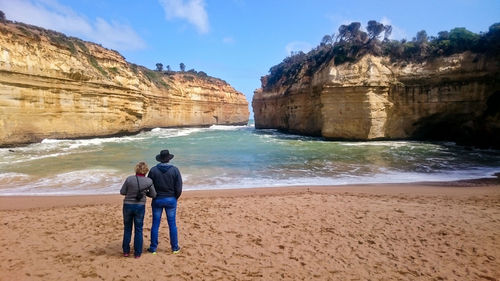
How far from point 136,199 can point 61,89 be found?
888 inches

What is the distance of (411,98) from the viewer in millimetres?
21766

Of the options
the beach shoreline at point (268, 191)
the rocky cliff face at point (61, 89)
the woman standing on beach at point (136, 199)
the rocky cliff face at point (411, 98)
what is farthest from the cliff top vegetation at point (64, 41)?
the rocky cliff face at point (411, 98)

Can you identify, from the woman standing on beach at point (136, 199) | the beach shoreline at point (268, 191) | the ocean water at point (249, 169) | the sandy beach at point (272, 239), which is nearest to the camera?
the sandy beach at point (272, 239)

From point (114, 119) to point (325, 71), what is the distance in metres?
20.4

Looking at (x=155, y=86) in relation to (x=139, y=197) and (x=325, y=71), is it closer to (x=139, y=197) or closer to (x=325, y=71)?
(x=325, y=71)

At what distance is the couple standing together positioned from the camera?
386 cm

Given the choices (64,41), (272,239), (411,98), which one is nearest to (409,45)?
(411,98)

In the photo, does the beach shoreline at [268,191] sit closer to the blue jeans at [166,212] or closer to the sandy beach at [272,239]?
the sandy beach at [272,239]

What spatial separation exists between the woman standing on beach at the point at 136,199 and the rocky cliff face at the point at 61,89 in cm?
1912

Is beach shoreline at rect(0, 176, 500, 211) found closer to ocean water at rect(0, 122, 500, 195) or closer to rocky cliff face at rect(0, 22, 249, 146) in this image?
ocean water at rect(0, 122, 500, 195)

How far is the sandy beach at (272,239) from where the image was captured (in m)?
3.64

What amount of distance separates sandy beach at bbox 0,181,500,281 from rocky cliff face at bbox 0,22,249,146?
14.9m

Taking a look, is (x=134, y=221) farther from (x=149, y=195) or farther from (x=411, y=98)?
(x=411, y=98)

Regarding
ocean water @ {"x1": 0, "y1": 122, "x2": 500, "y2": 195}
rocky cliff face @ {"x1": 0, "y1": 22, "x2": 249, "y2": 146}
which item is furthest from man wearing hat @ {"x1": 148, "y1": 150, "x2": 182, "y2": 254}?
rocky cliff face @ {"x1": 0, "y1": 22, "x2": 249, "y2": 146}
